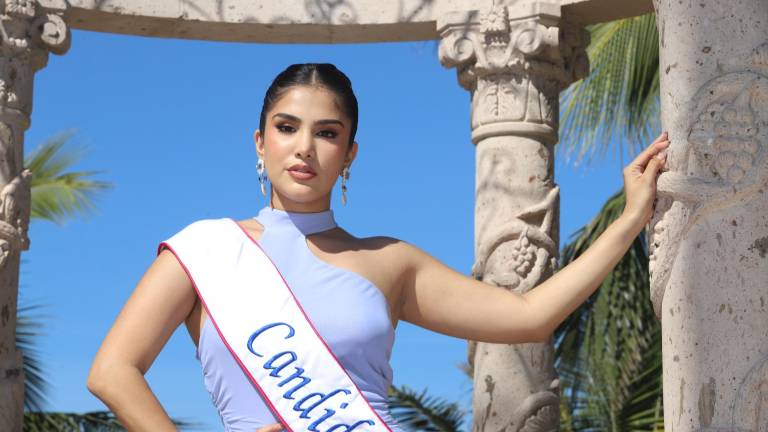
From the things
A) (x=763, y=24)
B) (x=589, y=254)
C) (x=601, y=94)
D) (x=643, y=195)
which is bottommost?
(x=589, y=254)

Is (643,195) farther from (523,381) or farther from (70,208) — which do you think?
(70,208)

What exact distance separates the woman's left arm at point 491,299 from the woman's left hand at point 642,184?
0.25 m

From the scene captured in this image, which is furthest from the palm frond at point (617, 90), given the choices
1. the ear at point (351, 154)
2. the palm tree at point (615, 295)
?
the ear at point (351, 154)

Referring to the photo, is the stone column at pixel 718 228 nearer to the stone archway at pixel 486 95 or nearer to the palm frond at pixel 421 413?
the stone archway at pixel 486 95

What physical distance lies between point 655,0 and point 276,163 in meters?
2.34

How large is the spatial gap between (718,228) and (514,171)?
13.2 feet

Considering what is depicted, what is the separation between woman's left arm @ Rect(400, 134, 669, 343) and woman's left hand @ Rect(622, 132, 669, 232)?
246 mm

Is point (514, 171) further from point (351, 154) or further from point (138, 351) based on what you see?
point (138, 351)

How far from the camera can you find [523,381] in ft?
28.9

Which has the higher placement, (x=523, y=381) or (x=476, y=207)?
(x=476, y=207)

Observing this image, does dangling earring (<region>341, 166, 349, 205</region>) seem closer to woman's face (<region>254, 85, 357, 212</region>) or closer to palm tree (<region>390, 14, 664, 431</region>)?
woman's face (<region>254, 85, 357, 212</region>)

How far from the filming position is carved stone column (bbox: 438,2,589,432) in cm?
884

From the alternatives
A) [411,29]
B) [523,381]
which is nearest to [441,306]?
[523,381]

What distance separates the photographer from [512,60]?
9.12 m
